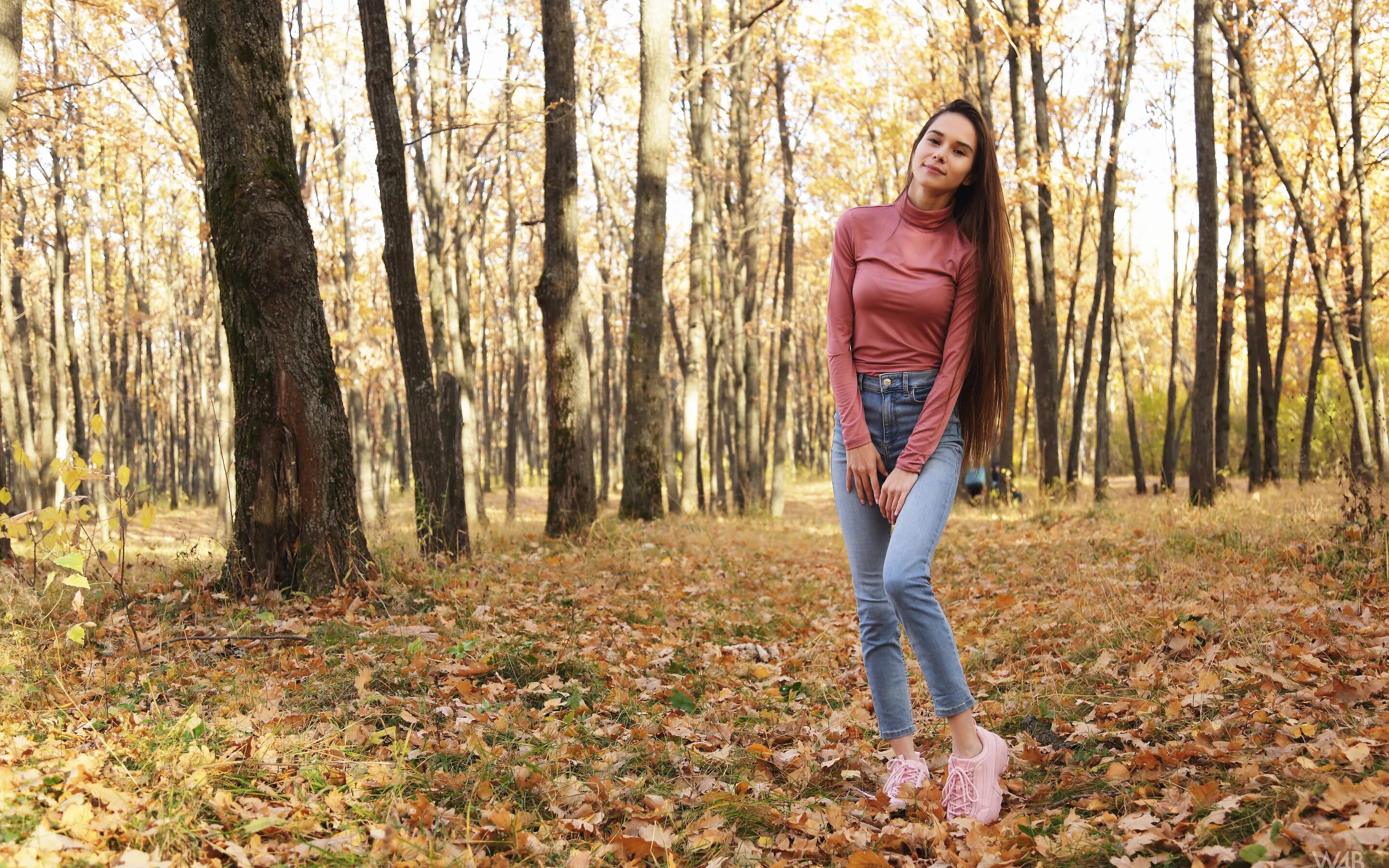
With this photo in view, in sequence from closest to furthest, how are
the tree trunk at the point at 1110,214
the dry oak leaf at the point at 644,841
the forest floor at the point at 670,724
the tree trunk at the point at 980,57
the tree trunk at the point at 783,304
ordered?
1. the forest floor at the point at 670,724
2. the dry oak leaf at the point at 644,841
3. the tree trunk at the point at 980,57
4. the tree trunk at the point at 1110,214
5. the tree trunk at the point at 783,304

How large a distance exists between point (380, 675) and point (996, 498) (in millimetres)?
13956

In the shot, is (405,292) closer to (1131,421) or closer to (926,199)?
(926,199)

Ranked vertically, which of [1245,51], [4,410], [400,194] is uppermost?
[1245,51]

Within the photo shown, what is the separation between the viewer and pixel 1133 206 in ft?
79.0

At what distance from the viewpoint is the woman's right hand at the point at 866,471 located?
3279 millimetres

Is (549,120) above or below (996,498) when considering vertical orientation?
above

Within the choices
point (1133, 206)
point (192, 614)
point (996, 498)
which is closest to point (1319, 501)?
point (996, 498)

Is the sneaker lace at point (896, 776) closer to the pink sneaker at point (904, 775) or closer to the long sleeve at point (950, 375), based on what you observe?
the pink sneaker at point (904, 775)

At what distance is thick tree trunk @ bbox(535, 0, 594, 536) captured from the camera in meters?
10.2

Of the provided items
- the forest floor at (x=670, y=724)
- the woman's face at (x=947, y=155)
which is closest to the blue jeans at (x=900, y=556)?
the forest floor at (x=670, y=724)

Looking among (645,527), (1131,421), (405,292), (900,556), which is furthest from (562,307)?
(1131,421)

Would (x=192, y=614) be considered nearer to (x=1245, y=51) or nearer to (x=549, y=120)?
(x=549, y=120)

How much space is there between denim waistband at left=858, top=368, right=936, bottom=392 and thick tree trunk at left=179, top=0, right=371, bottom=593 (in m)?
4.18

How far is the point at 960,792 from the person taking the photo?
10.3ft
